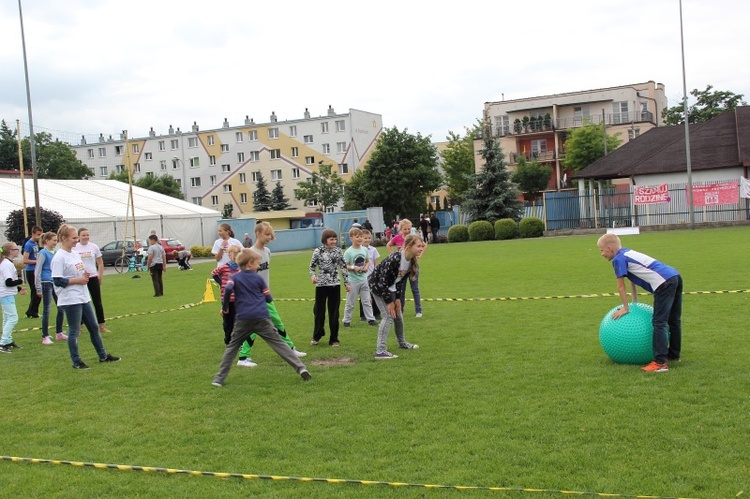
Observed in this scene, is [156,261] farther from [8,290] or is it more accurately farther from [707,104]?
[707,104]

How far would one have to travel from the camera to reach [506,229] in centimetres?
4075

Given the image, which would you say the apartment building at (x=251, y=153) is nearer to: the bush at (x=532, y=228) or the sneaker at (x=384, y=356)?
the bush at (x=532, y=228)

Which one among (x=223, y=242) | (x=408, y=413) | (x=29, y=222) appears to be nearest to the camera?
(x=408, y=413)

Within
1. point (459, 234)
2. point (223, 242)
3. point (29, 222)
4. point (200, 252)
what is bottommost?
point (200, 252)

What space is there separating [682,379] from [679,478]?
9.10 feet

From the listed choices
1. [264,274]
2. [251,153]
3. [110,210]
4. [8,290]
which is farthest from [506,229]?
[251,153]

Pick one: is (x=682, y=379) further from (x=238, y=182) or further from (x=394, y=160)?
(x=238, y=182)

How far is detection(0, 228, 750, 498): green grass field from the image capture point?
5297mm

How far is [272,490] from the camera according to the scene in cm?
520

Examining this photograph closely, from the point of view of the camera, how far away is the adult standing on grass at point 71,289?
9.74 metres

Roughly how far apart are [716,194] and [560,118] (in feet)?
118

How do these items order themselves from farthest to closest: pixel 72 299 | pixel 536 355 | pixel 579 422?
pixel 72 299 < pixel 536 355 < pixel 579 422

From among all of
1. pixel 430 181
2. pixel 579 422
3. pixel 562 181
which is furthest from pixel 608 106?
pixel 579 422

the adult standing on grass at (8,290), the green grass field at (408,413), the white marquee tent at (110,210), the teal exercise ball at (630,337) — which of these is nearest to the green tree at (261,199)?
the white marquee tent at (110,210)
